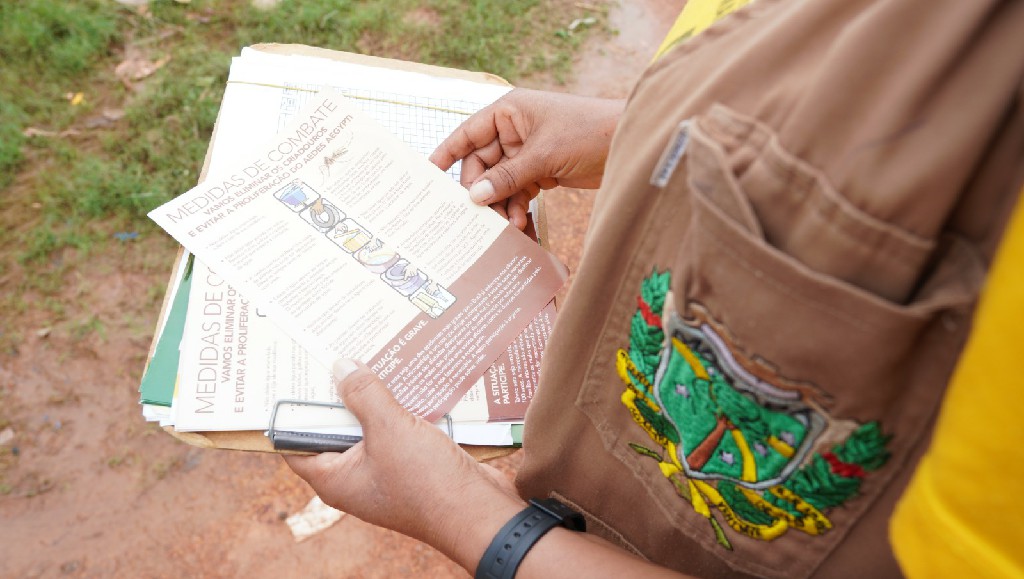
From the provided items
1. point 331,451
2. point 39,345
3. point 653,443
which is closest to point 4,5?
point 39,345

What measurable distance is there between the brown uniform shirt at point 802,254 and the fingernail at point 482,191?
1.33 ft

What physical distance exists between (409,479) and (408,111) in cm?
61

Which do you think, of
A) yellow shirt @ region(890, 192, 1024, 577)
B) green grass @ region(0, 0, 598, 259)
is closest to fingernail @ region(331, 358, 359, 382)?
yellow shirt @ region(890, 192, 1024, 577)

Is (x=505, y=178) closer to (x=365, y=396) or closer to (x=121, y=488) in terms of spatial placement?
(x=365, y=396)

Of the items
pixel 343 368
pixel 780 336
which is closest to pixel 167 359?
pixel 343 368

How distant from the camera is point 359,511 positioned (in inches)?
32.2

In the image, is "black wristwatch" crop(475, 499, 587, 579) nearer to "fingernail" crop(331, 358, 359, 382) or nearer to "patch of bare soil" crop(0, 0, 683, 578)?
"fingernail" crop(331, 358, 359, 382)

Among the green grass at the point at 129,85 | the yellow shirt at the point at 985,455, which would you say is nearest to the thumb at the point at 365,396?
the yellow shirt at the point at 985,455

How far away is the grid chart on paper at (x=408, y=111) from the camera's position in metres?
1.05

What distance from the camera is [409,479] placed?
2.49 ft

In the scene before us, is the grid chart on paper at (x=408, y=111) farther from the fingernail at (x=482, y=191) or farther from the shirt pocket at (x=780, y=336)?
the shirt pocket at (x=780, y=336)

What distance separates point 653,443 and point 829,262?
279 mm

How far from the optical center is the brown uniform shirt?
35 cm

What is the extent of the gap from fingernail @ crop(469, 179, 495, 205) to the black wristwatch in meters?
0.45
